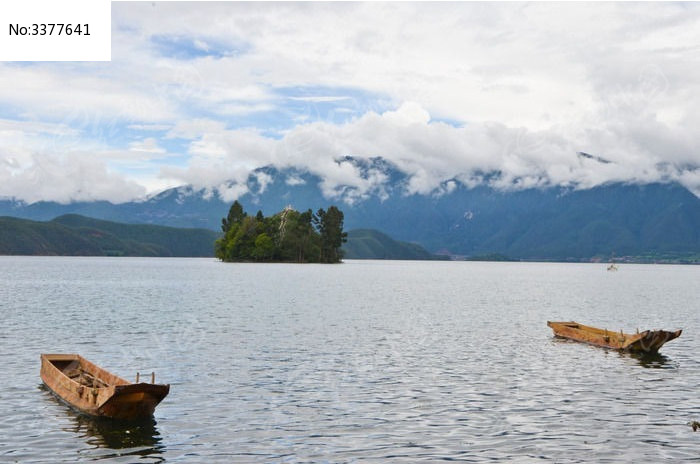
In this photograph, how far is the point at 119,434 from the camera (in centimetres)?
3198

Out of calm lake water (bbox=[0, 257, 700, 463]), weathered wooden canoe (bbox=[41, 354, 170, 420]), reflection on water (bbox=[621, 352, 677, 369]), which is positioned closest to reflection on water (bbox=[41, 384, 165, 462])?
calm lake water (bbox=[0, 257, 700, 463])

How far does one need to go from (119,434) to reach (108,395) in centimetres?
197

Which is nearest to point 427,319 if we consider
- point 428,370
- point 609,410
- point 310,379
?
point 428,370

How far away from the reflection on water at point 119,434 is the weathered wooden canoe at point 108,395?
1.23 ft

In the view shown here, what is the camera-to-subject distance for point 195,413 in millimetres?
35938

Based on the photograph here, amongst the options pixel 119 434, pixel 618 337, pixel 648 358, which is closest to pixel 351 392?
pixel 119 434

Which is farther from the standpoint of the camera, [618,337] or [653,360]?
[618,337]

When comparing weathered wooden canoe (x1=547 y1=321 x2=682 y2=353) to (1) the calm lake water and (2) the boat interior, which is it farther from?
(2) the boat interior

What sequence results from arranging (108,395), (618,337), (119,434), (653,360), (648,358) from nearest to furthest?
(119,434)
(108,395)
(653,360)
(648,358)
(618,337)

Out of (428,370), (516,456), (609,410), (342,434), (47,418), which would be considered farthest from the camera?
(428,370)

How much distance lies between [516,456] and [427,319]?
61570 millimetres

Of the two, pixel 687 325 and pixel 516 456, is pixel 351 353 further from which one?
pixel 687 325

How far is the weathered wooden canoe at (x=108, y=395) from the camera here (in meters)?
32.6

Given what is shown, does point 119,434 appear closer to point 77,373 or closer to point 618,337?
point 77,373
